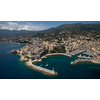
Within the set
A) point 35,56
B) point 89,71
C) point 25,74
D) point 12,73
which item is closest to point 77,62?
point 89,71

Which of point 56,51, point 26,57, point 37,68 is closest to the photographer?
point 37,68

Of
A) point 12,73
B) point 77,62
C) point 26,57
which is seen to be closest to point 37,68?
point 12,73

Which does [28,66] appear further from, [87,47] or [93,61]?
[87,47]

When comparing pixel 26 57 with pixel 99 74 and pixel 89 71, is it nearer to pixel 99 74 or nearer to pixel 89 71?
pixel 89 71

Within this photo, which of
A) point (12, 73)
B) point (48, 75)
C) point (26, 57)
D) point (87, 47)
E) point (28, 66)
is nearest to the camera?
point (48, 75)

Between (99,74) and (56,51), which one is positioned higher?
(56,51)

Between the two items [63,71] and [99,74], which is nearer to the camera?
[99,74]

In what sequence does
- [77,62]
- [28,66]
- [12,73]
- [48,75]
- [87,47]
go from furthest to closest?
[87,47] → [77,62] → [28,66] → [12,73] → [48,75]

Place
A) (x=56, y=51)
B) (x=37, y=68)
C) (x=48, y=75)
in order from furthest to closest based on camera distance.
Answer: (x=56, y=51), (x=37, y=68), (x=48, y=75)

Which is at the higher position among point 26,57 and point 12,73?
point 26,57
